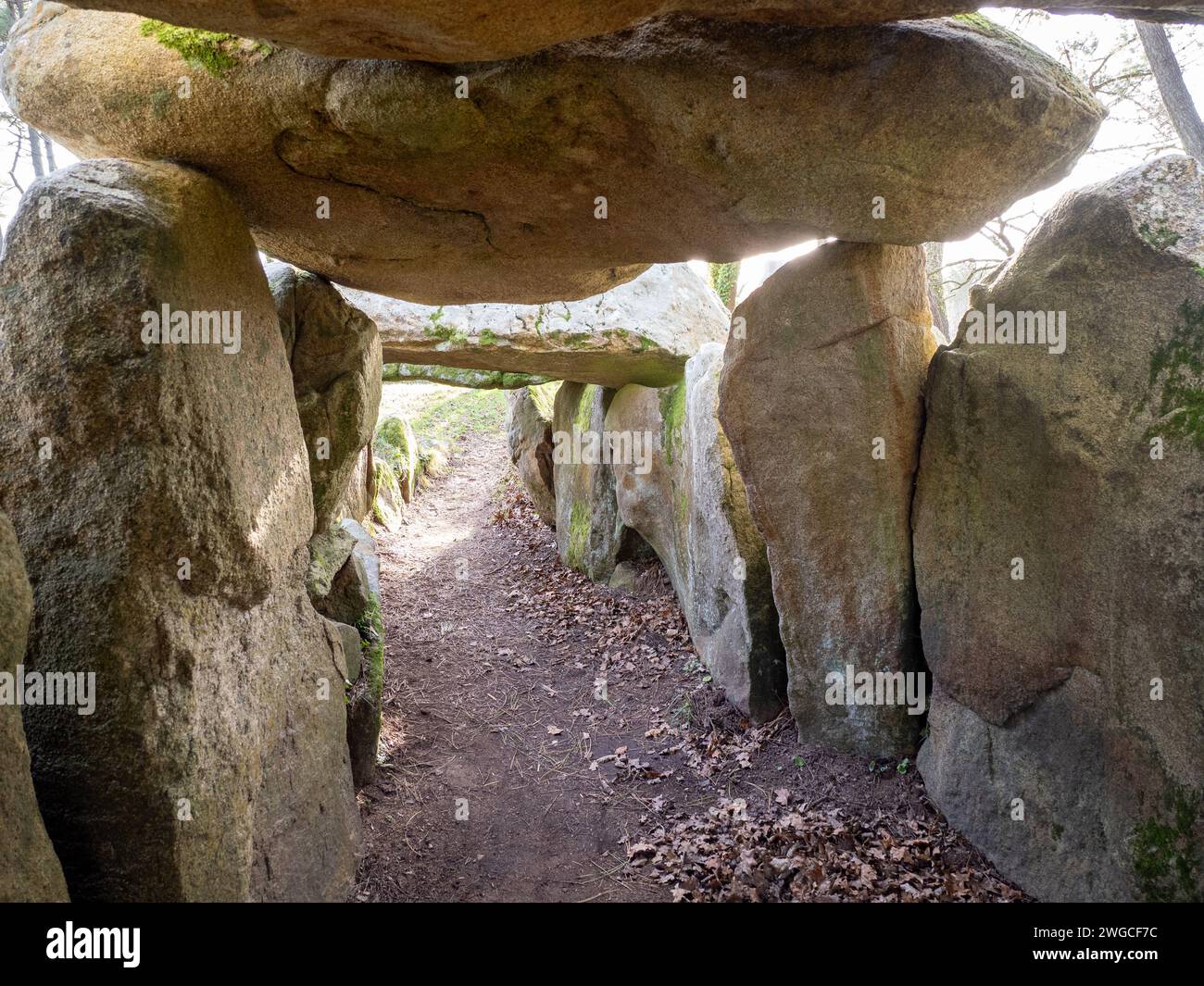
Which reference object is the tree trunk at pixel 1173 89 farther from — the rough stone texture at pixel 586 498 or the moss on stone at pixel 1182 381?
the rough stone texture at pixel 586 498

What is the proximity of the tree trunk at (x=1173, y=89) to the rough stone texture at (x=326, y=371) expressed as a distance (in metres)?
7.83

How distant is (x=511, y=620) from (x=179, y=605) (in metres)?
6.62

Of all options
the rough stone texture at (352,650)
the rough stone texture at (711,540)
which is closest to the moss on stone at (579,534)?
the rough stone texture at (711,540)

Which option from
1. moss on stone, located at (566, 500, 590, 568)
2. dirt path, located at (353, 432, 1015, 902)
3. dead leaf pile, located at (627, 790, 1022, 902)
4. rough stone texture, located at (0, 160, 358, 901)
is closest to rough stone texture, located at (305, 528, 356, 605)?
dirt path, located at (353, 432, 1015, 902)

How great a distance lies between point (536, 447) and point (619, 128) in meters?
9.35

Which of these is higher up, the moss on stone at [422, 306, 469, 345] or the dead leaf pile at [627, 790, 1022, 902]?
the moss on stone at [422, 306, 469, 345]

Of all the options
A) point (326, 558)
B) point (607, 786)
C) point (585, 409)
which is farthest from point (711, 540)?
point (585, 409)

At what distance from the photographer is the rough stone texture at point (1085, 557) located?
3.91 meters

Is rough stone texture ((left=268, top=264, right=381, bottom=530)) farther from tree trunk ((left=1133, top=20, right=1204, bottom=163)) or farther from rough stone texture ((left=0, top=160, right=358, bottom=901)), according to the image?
tree trunk ((left=1133, top=20, right=1204, bottom=163))

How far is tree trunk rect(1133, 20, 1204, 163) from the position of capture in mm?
7375

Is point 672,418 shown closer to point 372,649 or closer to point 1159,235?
point 372,649

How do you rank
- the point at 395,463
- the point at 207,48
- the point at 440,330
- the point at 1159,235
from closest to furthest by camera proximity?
1. the point at 1159,235
2. the point at 207,48
3. the point at 440,330
4. the point at 395,463

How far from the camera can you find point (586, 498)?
444 inches

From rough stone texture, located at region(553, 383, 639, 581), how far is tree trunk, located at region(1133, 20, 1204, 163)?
22.1 feet
